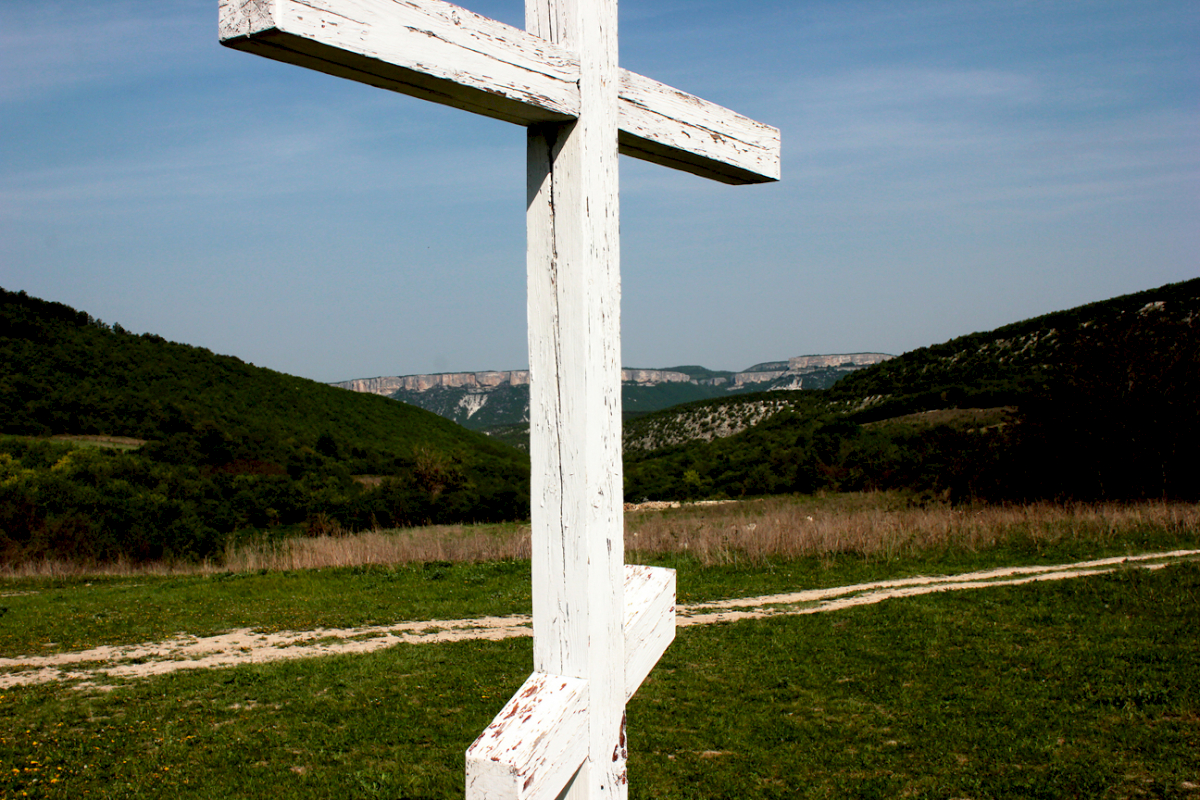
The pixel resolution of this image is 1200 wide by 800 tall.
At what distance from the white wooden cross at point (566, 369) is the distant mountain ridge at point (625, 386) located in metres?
138

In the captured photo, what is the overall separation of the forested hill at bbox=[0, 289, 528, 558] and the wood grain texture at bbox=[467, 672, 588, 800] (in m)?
23.0

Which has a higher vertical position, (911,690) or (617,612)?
(617,612)

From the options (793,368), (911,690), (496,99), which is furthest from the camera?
(793,368)

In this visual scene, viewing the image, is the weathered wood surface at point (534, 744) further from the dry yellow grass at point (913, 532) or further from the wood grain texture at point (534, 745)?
the dry yellow grass at point (913, 532)

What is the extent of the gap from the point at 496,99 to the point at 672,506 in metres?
29.6

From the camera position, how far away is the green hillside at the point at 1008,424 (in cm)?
1852

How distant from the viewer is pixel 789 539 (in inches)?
612

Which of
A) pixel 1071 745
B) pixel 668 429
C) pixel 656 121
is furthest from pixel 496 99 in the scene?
pixel 668 429

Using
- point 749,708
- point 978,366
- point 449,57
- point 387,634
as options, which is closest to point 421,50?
point 449,57

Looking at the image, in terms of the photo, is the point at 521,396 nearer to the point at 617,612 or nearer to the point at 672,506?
the point at 672,506

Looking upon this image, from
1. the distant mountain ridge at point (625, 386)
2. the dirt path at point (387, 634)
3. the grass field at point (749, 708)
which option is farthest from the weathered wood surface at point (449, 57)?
A: the distant mountain ridge at point (625, 386)

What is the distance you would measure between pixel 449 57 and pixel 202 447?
44.1 m

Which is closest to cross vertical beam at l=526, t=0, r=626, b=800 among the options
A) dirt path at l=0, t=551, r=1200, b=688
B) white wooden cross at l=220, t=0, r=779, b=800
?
white wooden cross at l=220, t=0, r=779, b=800

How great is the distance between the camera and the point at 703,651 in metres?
9.02
